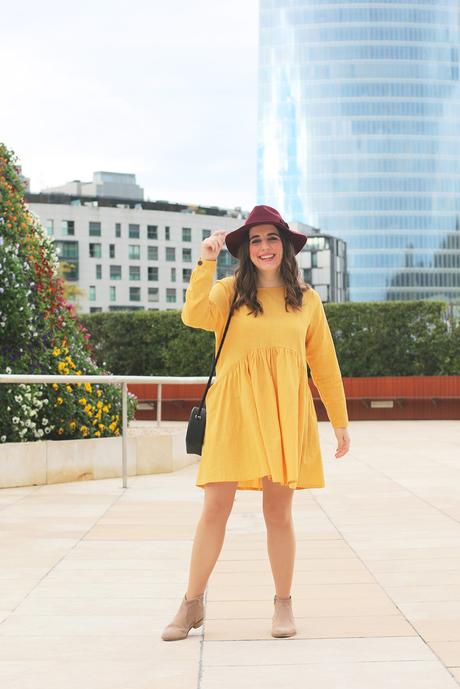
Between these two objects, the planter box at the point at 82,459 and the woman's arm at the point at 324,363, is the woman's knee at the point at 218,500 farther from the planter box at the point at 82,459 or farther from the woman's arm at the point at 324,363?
the planter box at the point at 82,459

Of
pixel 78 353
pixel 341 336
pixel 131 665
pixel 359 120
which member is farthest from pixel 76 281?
pixel 131 665

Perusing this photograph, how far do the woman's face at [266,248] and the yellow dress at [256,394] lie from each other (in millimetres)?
96

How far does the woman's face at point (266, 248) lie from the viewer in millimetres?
4070

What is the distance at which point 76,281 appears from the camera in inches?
4483

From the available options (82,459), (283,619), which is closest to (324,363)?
(283,619)

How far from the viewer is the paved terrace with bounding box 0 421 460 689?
141 inches

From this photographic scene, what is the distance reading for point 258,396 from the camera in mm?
3926

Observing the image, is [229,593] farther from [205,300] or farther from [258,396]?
[205,300]

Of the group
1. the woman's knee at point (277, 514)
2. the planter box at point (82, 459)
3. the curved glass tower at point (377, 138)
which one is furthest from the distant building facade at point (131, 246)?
the woman's knee at point (277, 514)

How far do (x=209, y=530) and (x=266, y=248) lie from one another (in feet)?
3.77

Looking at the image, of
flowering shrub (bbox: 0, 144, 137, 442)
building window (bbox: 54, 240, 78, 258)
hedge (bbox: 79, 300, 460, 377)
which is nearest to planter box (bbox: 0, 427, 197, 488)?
flowering shrub (bbox: 0, 144, 137, 442)

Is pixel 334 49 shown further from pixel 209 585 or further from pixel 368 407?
pixel 209 585

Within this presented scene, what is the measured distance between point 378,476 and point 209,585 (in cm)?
559

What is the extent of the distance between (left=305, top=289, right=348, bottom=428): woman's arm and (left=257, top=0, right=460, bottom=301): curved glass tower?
132352mm
